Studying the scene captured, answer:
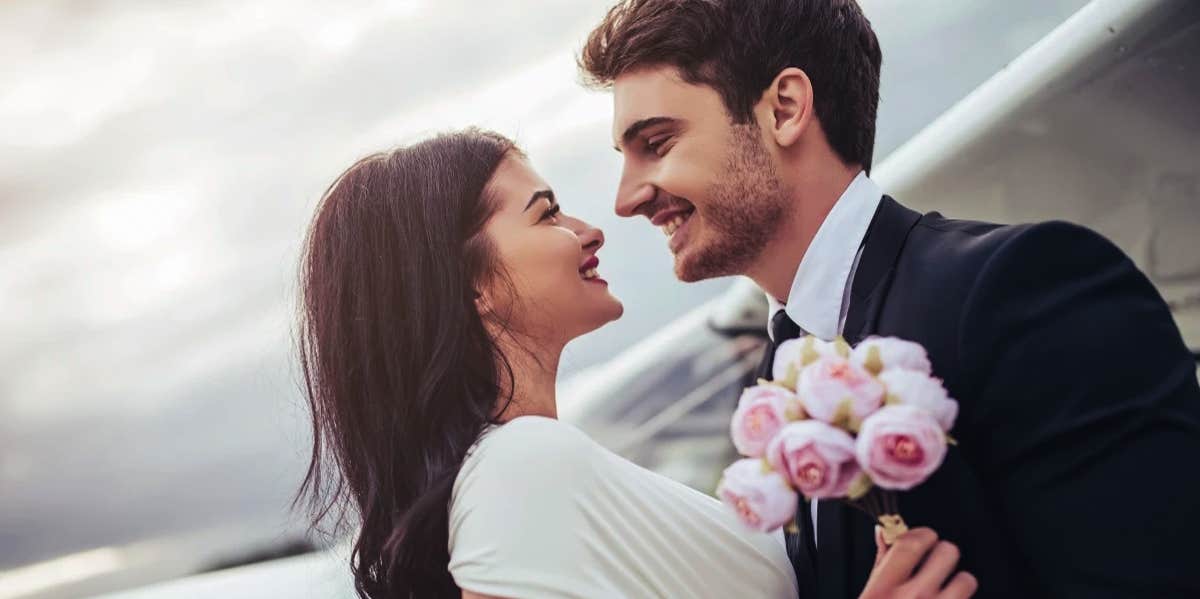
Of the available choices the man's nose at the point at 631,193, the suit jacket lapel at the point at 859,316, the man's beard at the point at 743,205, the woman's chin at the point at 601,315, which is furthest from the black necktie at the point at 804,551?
the man's nose at the point at 631,193

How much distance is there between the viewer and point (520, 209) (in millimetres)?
2168

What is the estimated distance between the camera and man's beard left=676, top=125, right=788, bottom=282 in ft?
7.59

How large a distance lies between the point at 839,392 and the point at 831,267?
0.83 m

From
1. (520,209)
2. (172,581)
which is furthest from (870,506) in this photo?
(172,581)

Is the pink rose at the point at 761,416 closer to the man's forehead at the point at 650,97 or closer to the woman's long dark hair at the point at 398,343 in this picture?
the woman's long dark hair at the point at 398,343

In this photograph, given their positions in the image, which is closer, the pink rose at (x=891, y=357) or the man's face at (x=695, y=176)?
the pink rose at (x=891, y=357)

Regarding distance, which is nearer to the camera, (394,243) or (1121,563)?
(1121,563)

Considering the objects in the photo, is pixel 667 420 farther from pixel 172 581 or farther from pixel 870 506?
pixel 870 506

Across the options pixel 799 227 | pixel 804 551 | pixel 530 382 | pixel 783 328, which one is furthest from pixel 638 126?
pixel 804 551

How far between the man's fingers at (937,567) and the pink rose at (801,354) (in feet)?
1.15

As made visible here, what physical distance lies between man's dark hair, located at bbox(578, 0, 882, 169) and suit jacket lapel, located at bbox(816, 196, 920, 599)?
365 mm

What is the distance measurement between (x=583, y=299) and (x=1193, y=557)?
1.20 meters

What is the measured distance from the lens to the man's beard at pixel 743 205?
2312 mm

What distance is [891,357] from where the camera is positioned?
1393mm
